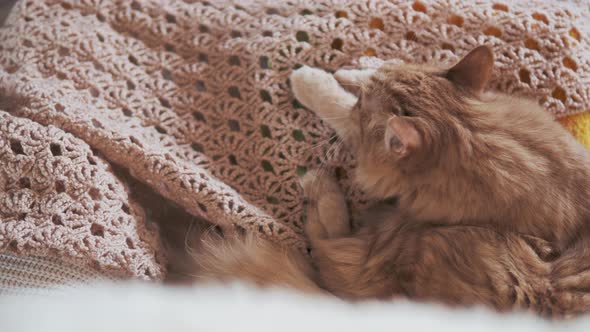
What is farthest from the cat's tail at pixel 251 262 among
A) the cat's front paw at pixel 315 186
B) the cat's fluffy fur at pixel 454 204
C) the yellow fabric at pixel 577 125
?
the yellow fabric at pixel 577 125

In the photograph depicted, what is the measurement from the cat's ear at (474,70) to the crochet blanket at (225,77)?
0.52ft

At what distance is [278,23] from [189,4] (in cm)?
23

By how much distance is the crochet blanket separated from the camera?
1.15m

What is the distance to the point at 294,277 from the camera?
3.64 ft

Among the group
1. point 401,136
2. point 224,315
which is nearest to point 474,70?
point 401,136

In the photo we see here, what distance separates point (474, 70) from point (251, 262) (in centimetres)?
56

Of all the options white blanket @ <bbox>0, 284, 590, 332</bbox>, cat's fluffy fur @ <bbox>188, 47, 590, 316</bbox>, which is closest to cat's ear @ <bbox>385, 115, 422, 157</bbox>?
cat's fluffy fur @ <bbox>188, 47, 590, 316</bbox>

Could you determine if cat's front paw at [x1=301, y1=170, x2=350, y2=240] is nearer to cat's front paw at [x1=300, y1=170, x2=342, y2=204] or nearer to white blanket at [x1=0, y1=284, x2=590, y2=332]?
cat's front paw at [x1=300, y1=170, x2=342, y2=204]

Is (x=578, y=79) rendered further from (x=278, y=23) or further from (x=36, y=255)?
(x=36, y=255)

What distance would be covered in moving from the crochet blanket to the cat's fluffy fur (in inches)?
3.0

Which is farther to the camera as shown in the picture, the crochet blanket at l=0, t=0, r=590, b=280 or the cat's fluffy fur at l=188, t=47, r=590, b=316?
the crochet blanket at l=0, t=0, r=590, b=280

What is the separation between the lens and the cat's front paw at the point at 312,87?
117 cm

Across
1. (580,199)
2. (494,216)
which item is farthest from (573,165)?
(494,216)

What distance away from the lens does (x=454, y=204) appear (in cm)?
107
